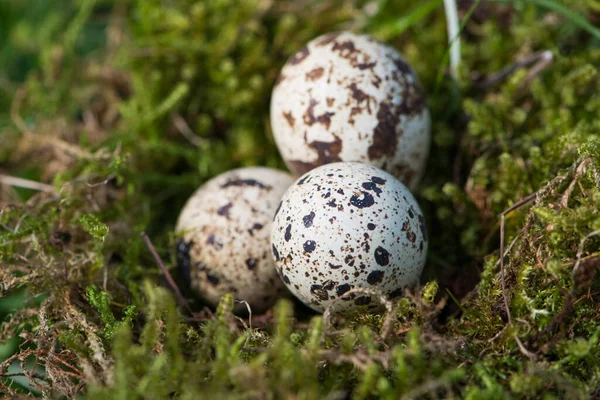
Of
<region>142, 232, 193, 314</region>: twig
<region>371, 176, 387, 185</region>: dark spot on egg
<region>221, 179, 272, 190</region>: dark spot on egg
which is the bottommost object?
<region>142, 232, 193, 314</region>: twig

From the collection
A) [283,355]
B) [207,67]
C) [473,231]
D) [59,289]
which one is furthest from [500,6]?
[59,289]

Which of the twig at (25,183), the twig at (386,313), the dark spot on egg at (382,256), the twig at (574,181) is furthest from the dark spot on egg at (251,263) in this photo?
the twig at (574,181)

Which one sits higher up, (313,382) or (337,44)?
(337,44)

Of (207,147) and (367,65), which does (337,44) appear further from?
(207,147)

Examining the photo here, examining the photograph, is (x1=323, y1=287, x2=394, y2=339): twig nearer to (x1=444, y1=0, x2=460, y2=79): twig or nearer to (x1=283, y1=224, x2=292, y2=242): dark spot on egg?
(x1=283, y1=224, x2=292, y2=242): dark spot on egg

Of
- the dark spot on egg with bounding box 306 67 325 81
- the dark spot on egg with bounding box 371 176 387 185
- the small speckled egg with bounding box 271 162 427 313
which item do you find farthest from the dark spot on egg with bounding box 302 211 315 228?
the dark spot on egg with bounding box 306 67 325 81

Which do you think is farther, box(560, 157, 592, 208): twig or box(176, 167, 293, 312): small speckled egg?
box(176, 167, 293, 312): small speckled egg

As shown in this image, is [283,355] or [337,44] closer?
[283,355]

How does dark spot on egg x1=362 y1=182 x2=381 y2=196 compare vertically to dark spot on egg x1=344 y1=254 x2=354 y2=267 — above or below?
above
